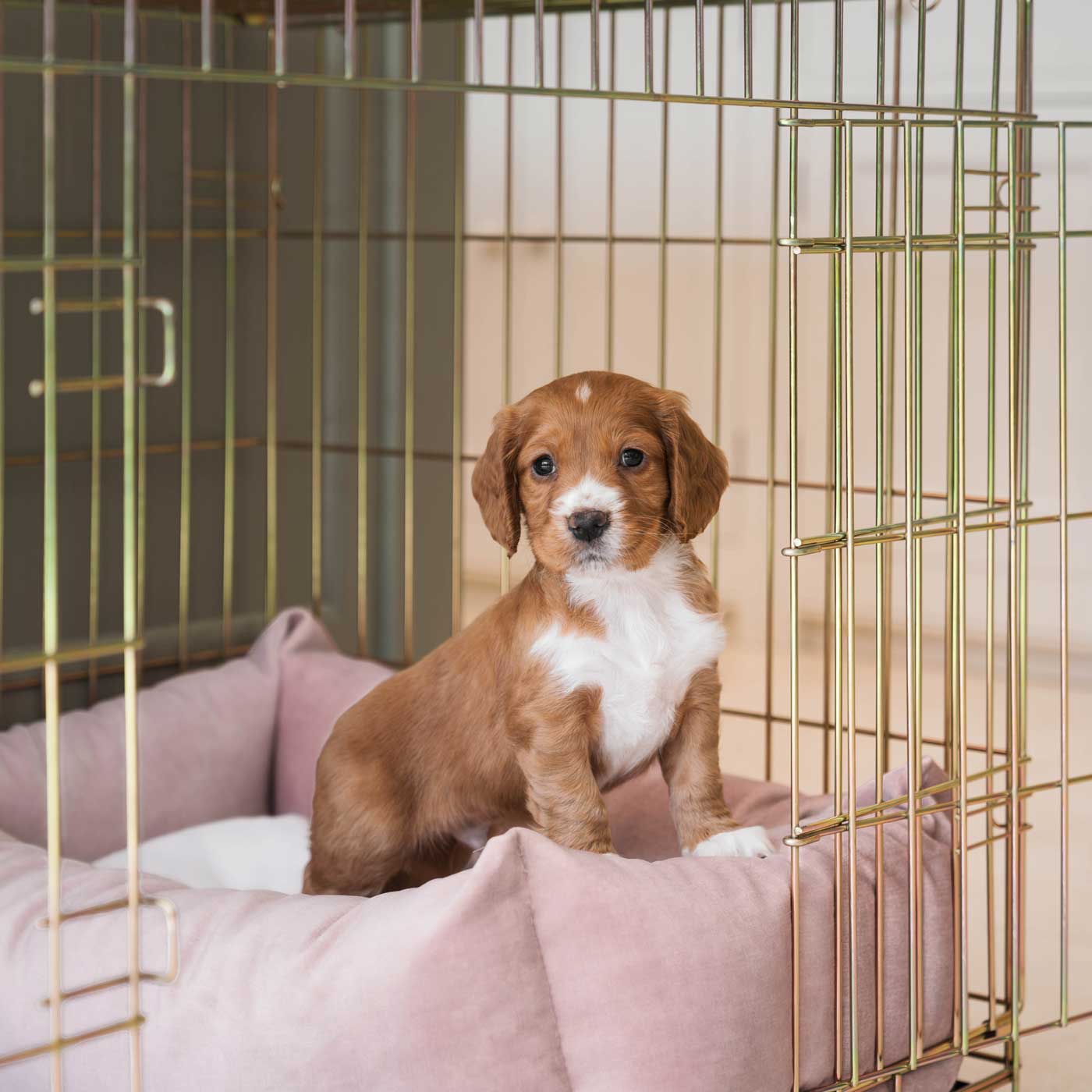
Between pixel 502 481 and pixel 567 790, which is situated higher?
pixel 502 481

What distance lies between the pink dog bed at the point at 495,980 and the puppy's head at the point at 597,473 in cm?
38

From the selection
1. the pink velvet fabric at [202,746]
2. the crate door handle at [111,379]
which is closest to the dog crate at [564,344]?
the pink velvet fabric at [202,746]

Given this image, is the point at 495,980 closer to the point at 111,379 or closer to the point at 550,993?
the point at 550,993

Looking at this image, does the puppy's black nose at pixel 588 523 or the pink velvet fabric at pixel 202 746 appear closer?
the puppy's black nose at pixel 588 523

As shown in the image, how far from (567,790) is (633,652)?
0.65 feet

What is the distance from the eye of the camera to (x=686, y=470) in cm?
199

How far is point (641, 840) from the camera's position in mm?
2502

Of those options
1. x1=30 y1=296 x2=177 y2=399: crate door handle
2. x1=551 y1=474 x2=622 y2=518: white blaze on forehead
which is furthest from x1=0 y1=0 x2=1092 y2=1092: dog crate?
x1=30 y1=296 x2=177 y2=399: crate door handle

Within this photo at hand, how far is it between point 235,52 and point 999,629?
7.42ft

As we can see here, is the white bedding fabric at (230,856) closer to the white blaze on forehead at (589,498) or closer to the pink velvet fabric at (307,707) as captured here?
the pink velvet fabric at (307,707)

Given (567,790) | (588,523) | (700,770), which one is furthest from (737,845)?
(588,523)

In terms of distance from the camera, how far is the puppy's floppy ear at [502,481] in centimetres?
200

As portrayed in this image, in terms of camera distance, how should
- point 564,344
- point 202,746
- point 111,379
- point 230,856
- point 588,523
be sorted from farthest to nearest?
point 564,344
point 202,746
point 230,856
point 588,523
point 111,379

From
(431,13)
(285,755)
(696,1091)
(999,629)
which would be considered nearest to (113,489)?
(285,755)
